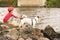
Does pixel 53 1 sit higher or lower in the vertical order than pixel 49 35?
lower

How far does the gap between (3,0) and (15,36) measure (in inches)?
778

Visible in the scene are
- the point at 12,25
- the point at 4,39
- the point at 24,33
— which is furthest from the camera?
the point at 12,25

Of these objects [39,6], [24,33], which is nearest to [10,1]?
[39,6]

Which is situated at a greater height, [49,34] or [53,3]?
[49,34]

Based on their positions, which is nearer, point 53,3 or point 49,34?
point 49,34

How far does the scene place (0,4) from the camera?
98.7ft

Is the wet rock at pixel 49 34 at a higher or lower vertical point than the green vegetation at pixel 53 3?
higher

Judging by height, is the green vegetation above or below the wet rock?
below

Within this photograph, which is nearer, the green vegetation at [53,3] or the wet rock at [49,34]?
the wet rock at [49,34]

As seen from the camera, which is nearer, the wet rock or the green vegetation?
the wet rock

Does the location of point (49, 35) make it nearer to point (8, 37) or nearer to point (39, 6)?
point (8, 37)

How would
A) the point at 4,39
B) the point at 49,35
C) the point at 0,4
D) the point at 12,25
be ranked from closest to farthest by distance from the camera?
the point at 4,39, the point at 49,35, the point at 12,25, the point at 0,4

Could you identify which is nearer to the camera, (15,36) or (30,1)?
(15,36)

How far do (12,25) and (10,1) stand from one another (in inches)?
681
